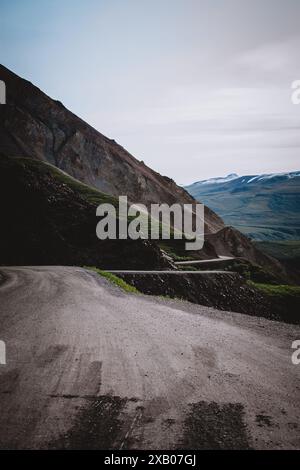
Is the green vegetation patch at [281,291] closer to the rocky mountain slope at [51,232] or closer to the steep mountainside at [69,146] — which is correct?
the rocky mountain slope at [51,232]

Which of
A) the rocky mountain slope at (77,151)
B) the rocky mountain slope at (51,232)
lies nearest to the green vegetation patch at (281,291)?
the rocky mountain slope at (51,232)

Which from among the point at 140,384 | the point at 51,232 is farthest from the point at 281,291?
the point at 140,384

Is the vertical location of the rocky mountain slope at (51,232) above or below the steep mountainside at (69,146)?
below

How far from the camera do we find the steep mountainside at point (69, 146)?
77.1m

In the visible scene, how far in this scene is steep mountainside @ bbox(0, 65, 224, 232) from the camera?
77.1 metres

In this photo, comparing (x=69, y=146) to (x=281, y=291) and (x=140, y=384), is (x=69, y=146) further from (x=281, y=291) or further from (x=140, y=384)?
(x=140, y=384)

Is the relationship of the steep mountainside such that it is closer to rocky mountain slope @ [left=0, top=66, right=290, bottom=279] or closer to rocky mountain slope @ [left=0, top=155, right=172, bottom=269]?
rocky mountain slope @ [left=0, top=66, right=290, bottom=279]

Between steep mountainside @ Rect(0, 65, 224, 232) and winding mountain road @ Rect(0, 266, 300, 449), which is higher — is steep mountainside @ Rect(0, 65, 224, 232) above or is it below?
above

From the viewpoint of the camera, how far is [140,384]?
6.21 meters

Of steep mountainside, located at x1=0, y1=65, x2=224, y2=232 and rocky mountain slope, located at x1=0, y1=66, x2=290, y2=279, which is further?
steep mountainside, located at x1=0, y1=65, x2=224, y2=232

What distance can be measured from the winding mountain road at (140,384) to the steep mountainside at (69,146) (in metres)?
69.3

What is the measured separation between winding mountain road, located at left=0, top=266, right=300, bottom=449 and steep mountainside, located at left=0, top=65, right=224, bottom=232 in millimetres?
69298

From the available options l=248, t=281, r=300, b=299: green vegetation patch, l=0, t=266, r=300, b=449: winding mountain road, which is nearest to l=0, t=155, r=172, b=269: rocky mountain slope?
l=248, t=281, r=300, b=299: green vegetation patch
